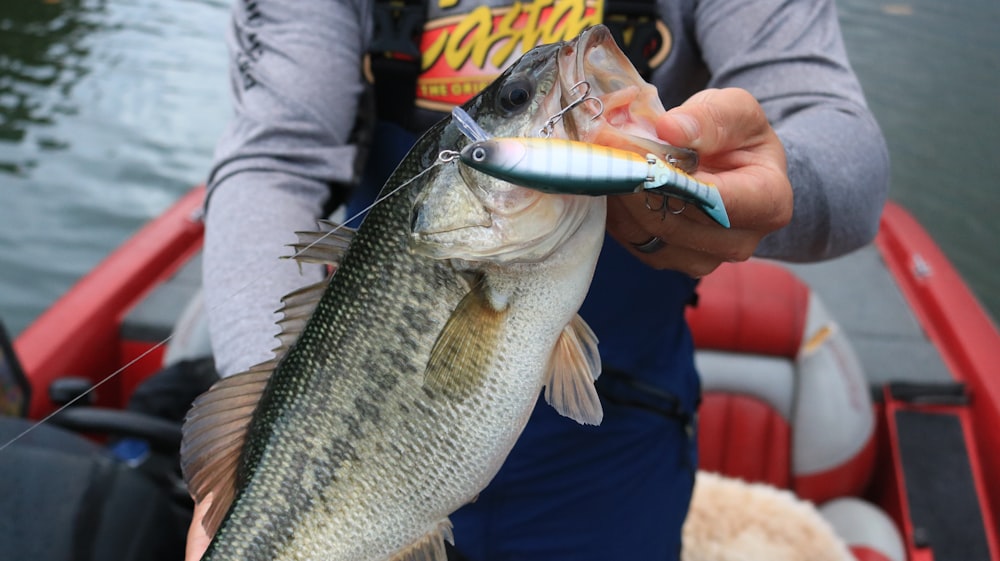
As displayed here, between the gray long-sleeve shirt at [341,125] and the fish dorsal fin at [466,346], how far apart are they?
46 cm

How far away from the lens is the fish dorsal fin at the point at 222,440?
43.3 inches

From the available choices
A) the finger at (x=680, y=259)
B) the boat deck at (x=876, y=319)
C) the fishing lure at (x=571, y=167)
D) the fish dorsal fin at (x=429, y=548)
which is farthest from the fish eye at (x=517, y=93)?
the boat deck at (x=876, y=319)

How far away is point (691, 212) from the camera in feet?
3.33

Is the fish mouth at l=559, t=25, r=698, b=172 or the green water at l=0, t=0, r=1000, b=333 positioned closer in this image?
the fish mouth at l=559, t=25, r=698, b=172

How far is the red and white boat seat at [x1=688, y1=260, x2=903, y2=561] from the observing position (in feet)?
9.59

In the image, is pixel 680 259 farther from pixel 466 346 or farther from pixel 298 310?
pixel 298 310

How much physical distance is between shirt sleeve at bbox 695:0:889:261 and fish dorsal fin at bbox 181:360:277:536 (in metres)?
0.91

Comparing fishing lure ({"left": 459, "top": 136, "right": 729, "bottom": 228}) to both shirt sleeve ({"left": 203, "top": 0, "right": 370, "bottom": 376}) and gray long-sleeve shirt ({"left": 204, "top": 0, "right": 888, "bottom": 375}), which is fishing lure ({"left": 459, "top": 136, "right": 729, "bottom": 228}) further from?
shirt sleeve ({"left": 203, "top": 0, "right": 370, "bottom": 376})

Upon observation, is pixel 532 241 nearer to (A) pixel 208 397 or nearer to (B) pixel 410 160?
(B) pixel 410 160

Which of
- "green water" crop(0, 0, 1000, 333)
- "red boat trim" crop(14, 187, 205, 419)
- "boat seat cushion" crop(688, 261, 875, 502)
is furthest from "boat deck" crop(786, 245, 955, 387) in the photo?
"red boat trim" crop(14, 187, 205, 419)

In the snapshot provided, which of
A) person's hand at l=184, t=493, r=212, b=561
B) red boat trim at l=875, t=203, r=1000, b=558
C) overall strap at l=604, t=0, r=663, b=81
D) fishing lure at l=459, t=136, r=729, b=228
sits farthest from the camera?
red boat trim at l=875, t=203, r=1000, b=558

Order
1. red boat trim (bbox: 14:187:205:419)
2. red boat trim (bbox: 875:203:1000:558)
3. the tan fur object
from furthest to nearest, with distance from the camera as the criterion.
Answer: red boat trim (bbox: 14:187:205:419), red boat trim (bbox: 875:203:1000:558), the tan fur object

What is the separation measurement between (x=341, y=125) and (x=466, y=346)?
2.57 ft

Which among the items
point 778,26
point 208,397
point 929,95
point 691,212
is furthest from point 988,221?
point 208,397
